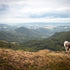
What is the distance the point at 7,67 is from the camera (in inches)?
344

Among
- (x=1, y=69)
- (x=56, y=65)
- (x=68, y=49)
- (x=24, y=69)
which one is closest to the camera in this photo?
(x=1, y=69)

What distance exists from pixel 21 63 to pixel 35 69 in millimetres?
1957

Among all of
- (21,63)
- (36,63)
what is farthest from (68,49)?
(21,63)

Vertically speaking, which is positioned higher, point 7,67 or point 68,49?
point 7,67

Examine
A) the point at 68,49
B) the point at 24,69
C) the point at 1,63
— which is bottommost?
the point at 68,49

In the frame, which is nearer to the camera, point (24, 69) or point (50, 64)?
point (24, 69)

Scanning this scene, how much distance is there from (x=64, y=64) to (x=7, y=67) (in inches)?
272

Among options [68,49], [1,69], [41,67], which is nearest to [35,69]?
[41,67]

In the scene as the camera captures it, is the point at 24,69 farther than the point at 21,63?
No

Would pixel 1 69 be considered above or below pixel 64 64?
above

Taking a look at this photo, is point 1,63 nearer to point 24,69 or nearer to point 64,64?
point 24,69

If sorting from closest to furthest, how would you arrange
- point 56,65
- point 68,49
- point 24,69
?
point 24,69 → point 56,65 → point 68,49

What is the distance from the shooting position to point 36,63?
10125 mm

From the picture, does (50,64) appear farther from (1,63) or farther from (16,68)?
(1,63)
